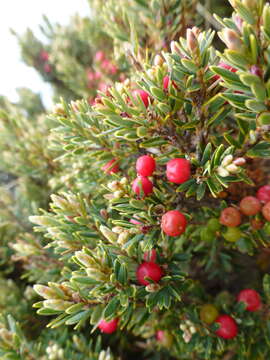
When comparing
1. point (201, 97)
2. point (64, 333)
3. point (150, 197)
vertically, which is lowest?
point (64, 333)

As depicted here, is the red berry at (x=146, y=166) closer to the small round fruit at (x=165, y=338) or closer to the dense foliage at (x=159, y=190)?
the dense foliage at (x=159, y=190)

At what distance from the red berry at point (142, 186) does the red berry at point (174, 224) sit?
5.1 inches

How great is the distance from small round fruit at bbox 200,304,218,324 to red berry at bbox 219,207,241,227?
0.56 m

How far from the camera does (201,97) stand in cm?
110

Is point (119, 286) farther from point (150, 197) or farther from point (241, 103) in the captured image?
point (241, 103)

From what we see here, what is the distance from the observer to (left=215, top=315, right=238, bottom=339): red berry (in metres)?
1.46

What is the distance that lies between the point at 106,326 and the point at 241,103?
46.1 inches

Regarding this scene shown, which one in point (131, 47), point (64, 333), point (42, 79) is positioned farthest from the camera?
point (42, 79)

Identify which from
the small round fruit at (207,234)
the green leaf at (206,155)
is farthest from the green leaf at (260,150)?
the small round fruit at (207,234)

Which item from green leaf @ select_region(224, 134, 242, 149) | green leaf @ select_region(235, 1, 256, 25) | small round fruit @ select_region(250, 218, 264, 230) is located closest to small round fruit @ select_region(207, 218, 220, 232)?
small round fruit @ select_region(250, 218, 264, 230)

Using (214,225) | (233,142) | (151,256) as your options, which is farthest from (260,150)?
(151,256)

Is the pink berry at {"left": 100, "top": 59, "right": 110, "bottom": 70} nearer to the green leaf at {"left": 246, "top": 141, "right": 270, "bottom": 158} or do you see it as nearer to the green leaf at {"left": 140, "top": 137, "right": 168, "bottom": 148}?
the green leaf at {"left": 140, "top": 137, "right": 168, "bottom": 148}

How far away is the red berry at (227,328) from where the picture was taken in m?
1.46

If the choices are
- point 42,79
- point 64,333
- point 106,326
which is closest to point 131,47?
point 106,326
